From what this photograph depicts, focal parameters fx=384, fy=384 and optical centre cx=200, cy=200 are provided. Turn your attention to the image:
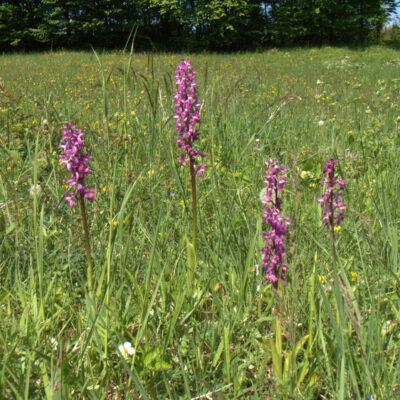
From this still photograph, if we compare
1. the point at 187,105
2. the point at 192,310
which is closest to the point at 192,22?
the point at 187,105

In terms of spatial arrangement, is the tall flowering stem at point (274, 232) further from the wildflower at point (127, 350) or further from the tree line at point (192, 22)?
the tree line at point (192, 22)

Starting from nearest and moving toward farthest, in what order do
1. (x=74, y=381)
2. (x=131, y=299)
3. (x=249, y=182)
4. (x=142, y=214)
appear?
(x=74, y=381) → (x=131, y=299) → (x=142, y=214) → (x=249, y=182)

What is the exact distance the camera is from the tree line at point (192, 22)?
89.4 feet

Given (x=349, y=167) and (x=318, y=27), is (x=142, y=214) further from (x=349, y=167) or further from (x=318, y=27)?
(x=318, y=27)

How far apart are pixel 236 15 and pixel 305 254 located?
1147 inches

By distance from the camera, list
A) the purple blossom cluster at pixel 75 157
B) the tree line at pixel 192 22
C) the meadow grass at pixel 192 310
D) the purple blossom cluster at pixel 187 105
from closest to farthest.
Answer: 1. the meadow grass at pixel 192 310
2. the purple blossom cluster at pixel 75 157
3. the purple blossom cluster at pixel 187 105
4. the tree line at pixel 192 22

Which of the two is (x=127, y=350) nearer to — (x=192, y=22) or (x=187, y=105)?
(x=187, y=105)

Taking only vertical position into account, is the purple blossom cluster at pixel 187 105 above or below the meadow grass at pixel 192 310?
above

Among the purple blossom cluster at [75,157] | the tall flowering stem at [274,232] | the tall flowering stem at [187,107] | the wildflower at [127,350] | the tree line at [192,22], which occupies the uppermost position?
the tree line at [192,22]

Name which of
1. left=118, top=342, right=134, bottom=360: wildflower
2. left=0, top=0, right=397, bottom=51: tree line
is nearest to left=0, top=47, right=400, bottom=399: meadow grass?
left=118, top=342, right=134, bottom=360: wildflower

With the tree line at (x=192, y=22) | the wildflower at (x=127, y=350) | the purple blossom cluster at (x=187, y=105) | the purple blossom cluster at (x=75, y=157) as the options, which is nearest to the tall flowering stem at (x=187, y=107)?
the purple blossom cluster at (x=187, y=105)

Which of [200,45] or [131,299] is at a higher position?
[200,45]

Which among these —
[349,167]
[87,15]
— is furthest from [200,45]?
[349,167]

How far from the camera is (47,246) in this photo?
1782mm
